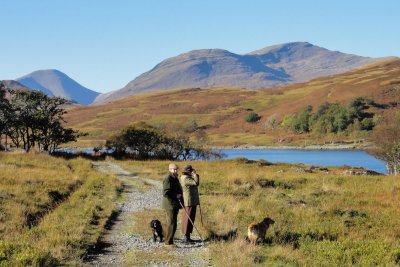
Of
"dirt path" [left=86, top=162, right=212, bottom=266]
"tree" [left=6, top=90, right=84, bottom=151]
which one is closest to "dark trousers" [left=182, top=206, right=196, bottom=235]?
"dirt path" [left=86, top=162, right=212, bottom=266]

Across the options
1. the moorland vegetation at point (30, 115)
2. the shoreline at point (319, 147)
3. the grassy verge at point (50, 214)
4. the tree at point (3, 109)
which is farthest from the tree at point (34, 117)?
the shoreline at point (319, 147)

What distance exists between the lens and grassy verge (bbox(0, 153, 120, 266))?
1165 centimetres

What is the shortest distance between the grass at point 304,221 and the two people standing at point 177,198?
3.35ft

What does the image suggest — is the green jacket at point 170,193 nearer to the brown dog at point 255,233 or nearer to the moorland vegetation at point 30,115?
the brown dog at point 255,233

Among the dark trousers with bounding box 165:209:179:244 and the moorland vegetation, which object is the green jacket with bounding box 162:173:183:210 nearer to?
the dark trousers with bounding box 165:209:179:244

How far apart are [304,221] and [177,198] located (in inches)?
266

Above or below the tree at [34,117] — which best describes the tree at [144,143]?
below

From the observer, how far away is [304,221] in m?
18.5

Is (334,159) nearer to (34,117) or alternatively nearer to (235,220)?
(34,117)

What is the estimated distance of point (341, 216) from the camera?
20.4 m

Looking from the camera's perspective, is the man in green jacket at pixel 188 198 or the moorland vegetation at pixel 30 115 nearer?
the man in green jacket at pixel 188 198

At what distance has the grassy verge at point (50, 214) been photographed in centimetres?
1165

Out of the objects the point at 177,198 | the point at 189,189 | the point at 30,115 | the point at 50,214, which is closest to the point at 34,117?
the point at 30,115

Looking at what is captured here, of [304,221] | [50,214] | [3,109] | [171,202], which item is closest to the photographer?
[171,202]
